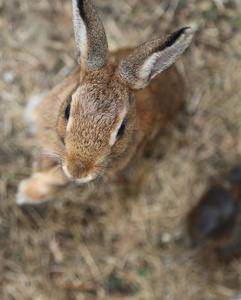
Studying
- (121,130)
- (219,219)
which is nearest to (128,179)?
(219,219)

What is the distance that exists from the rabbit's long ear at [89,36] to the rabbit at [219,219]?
2227 millimetres

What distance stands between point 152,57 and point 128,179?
2.14m

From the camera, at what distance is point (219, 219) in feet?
14.0

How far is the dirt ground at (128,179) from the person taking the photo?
173 inches

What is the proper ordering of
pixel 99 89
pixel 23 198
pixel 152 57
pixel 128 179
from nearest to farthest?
pixel 152 57 < pixel 99 89 < pixel 23 198 < pixel 128 179

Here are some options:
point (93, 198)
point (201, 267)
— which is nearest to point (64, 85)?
point (93, 198)

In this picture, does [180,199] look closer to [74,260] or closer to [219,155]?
[219,155]

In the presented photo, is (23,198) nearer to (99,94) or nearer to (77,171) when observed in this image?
(77,171)

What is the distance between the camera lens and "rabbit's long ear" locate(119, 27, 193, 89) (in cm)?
254

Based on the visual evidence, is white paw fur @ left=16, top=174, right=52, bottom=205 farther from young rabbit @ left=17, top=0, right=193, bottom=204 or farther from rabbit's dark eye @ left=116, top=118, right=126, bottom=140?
rabbit's dark eye @ left=116, top=118, right=126, bottom=140

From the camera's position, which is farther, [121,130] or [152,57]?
[121,130]

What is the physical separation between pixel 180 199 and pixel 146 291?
1.13m

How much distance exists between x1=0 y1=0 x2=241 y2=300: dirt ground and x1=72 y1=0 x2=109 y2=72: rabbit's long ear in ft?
5.83

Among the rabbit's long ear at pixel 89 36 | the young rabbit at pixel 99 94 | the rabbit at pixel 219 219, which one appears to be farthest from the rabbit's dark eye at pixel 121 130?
the rabbit at pixel 219 219
